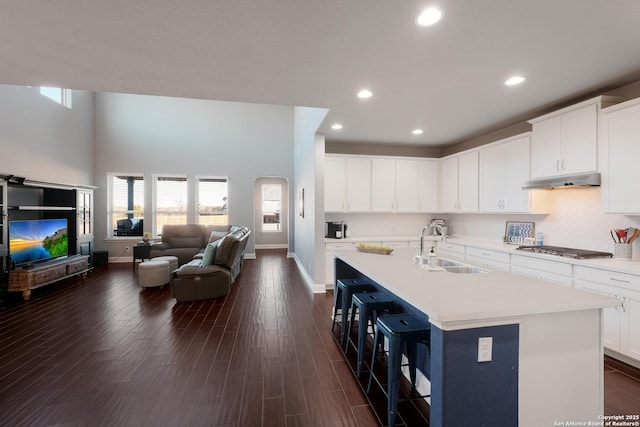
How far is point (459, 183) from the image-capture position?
4.89m

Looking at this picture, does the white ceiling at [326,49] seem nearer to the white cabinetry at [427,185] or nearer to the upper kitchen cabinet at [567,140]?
the upper kitchen cabinet at [567,140]

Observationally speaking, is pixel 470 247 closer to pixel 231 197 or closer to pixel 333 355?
pixel 333 355

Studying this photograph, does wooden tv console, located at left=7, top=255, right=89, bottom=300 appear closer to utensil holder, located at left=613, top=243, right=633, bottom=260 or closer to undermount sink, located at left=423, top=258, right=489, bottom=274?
undermount sink, located at left=423, top=258, right=489, bottom=274

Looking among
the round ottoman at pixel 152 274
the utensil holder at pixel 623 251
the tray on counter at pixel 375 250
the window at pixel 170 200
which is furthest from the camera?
the window at pixel 170 200

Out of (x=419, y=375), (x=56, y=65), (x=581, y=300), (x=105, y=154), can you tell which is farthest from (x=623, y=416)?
(x=105, y=154)

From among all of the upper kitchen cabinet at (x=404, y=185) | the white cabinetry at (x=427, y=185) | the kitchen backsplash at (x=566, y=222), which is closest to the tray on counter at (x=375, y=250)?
the upper kitchen cabinet at (x=404, y=185)

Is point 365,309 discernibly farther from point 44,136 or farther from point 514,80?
point 44,136

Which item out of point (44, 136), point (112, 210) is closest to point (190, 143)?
point (112, 210)

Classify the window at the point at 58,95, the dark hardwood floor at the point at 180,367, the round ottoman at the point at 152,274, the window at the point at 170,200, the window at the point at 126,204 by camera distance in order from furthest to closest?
the window at the point at 170,200, the window at the point at 126,204, the window at the point at 58,95, the round ottoman at the point at 152,274, the dark hardwood floor at the point at 180,367

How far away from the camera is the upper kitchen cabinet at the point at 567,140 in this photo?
9.37ft

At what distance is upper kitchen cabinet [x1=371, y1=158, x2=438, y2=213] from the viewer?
5129mm

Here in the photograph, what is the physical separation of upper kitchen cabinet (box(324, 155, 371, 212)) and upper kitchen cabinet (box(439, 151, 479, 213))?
1.50 metres

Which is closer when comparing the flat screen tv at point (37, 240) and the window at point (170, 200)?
the flat screen tv at point (37, 240)

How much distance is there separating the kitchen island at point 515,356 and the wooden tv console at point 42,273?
569 cm
